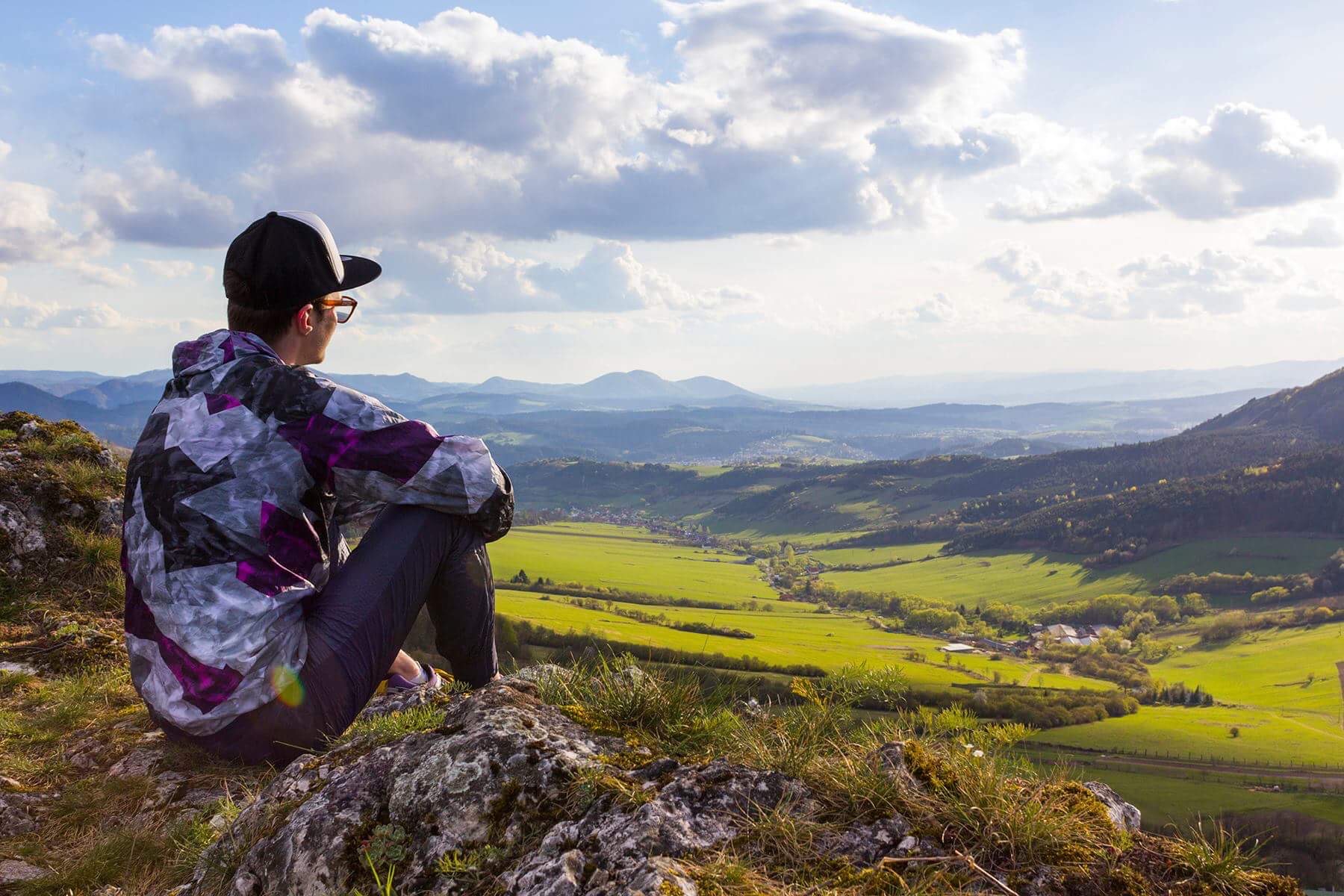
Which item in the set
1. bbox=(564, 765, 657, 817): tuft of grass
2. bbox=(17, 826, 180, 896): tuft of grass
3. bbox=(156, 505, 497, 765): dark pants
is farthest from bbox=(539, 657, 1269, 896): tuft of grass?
bbox=(17, 826, 180, 896): tuft of grass

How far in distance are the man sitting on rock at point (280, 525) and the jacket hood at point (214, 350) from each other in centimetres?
1

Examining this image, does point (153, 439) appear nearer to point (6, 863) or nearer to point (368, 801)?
point (368, 801)

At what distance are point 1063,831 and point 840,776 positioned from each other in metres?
0.84

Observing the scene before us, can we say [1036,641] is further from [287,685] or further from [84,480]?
[287,685]

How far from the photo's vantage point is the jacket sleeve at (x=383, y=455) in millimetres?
3900

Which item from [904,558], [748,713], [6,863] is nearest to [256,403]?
[6,863]

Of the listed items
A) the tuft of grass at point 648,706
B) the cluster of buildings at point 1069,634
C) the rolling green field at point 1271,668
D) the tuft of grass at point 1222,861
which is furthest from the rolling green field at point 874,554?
the tuft of grass at point 1222,861

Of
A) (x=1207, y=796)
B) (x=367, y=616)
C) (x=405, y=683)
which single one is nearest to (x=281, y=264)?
(x=367, y=616)

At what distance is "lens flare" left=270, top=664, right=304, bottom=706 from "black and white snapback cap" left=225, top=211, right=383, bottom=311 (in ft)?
6.60

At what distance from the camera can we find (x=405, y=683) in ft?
17.0

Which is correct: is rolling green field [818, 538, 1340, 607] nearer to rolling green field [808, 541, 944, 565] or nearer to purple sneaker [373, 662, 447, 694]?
rolling green field [808, 541, 944, 565]

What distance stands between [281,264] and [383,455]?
1293mm

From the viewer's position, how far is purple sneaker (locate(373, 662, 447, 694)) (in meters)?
5.07

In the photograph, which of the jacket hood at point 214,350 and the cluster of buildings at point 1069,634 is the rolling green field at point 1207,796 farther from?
the jacket hood at point 214,350
